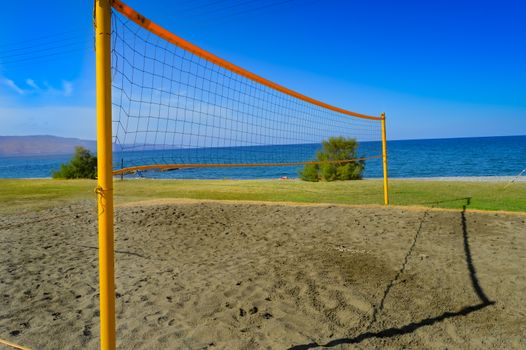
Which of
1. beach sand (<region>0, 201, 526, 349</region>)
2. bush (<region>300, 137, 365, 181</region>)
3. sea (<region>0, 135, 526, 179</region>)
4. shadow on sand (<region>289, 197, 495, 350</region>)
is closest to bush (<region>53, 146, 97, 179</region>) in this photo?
sea (<region>0, 135, 526, 179</region>)

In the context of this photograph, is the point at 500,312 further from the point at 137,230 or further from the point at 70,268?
the point at 137,230

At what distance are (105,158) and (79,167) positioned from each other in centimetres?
2188

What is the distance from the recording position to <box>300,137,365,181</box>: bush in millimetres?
16536

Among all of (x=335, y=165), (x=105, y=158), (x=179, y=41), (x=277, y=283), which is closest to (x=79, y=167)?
(x=335, y=165)

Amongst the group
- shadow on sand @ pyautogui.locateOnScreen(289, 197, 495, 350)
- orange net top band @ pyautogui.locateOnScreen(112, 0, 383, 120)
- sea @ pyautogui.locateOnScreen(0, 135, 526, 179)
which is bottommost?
shadow on sand @ pyautogui.locateOnScreen(289, 197, 495, 350)

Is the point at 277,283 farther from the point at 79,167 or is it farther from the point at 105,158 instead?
the point at 79,167

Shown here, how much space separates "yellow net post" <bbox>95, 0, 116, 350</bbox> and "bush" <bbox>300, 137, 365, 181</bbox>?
576 inches

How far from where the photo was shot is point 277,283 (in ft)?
11.2

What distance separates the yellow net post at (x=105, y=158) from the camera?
174 cm

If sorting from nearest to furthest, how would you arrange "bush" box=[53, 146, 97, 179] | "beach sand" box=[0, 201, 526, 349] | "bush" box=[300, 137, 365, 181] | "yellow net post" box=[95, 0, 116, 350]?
"yellow net post" box=[95, 0, 116, 350], "beach sand" box=[0, 201, 526, 349], "bush" box=[300, 137, 365, 181], "bush" box=[53, 146, 97, 179]

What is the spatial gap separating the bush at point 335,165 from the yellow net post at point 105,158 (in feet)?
48.0

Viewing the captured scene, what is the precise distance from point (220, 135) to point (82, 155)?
20.4 metres

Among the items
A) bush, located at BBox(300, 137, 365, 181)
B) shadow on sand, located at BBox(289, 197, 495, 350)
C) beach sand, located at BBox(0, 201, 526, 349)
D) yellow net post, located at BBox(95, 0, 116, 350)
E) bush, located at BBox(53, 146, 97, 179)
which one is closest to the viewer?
yellow net post, located at BBox(95, 0, 116, 350)

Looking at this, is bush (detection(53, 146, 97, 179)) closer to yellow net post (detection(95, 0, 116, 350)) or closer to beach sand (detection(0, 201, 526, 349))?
beach sand (detection(0, 201, 526, 349))
